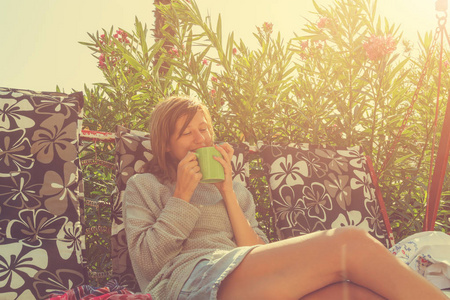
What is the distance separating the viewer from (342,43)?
113 inches

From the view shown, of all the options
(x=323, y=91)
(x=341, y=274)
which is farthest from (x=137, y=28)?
(x=341, y=274)

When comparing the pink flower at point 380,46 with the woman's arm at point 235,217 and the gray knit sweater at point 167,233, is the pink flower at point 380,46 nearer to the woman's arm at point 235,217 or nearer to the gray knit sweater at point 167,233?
the woman's arm at point 235,217

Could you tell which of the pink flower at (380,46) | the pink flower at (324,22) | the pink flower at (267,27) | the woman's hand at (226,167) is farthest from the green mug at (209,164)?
the pink flower at (267,27)

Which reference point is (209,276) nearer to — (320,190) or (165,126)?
(165,126)

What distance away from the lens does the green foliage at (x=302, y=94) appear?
9.20ft

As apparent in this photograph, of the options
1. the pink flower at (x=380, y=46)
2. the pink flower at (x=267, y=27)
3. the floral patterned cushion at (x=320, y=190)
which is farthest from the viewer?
the pink flower at (x=267, y=27)

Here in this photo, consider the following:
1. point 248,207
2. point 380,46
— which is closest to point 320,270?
point 248,207

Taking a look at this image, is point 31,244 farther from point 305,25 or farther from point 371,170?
point 305,25

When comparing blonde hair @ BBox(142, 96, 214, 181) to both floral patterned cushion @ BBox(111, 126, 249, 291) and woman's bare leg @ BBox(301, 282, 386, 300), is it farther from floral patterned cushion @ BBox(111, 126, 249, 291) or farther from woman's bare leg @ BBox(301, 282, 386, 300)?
woman's bare leg @ BBox(301, 282, 386, 300)

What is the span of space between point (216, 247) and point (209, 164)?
0.31 m

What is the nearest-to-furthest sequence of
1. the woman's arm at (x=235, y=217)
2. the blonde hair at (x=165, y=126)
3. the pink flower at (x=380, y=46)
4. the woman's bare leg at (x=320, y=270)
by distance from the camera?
the woman's bare leg at (x=320, y=270) → the woman's arm at (x=235, y=217) → the blonde hair at (x=165, y=126) → the pink flower at (x=380, y=46)

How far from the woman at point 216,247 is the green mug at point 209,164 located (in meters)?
0.02

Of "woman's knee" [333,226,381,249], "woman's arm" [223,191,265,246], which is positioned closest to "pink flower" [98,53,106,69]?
"woman's arm" [223,191,265,246]


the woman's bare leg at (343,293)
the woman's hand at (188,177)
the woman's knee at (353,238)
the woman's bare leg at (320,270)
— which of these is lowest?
the woman's bare leg at (343,293)
